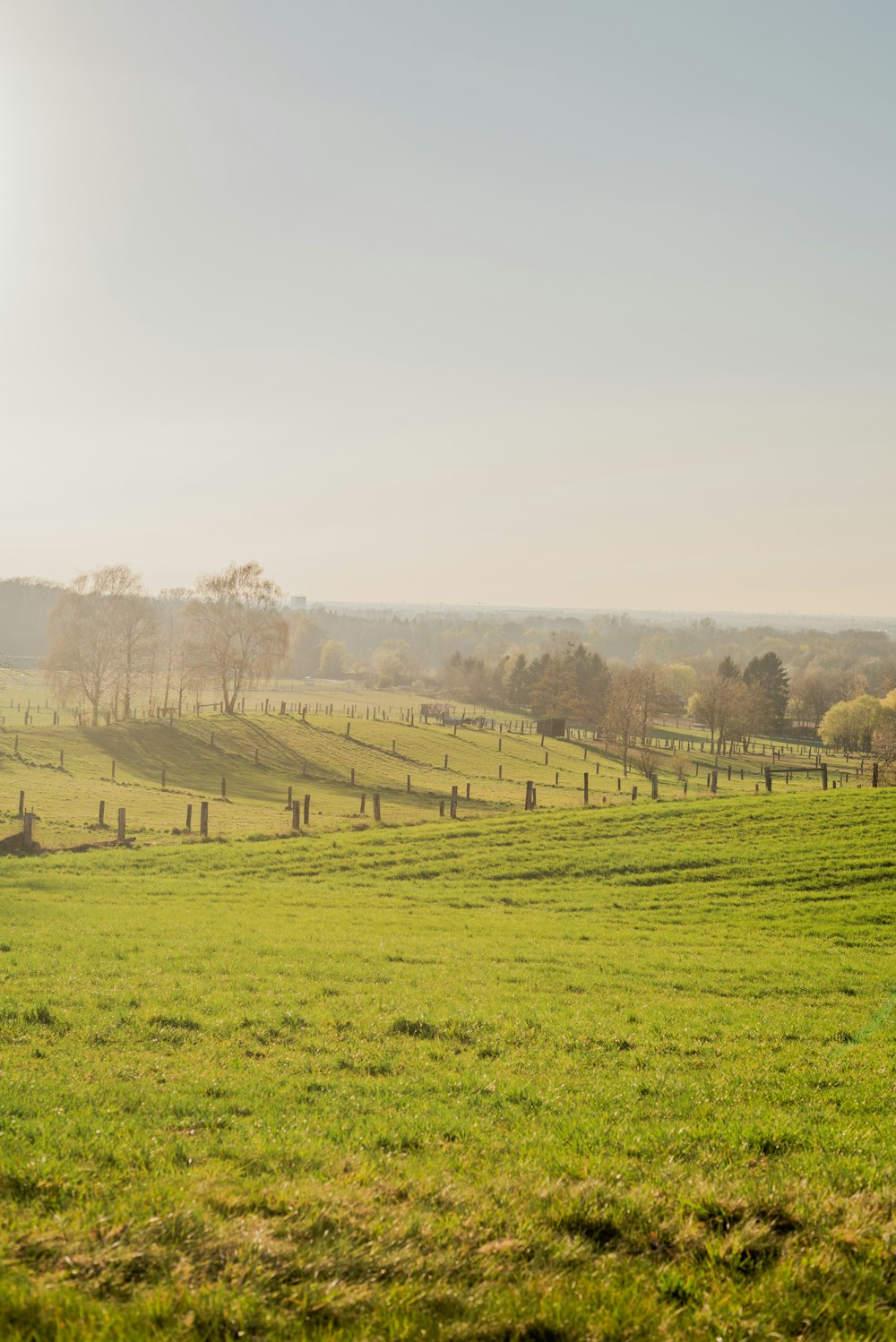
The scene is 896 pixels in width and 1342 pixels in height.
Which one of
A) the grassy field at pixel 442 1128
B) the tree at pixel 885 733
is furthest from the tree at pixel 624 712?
the grassy field at pixel 442 1128

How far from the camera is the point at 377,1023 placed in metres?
13.7

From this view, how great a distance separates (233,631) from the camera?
94.1 m

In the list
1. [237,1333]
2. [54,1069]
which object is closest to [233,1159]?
[237,1333]

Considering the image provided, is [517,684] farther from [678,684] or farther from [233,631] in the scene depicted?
[233,631]

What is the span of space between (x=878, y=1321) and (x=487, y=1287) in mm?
2639

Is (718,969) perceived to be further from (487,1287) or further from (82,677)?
(82,677)

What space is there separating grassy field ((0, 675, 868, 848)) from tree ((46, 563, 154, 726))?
21.2 ft

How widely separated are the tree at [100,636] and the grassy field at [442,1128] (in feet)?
215

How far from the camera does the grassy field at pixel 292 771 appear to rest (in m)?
47.0

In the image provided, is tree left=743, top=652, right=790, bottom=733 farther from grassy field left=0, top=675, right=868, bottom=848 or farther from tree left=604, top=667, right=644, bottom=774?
tree left=604, top=667, right=644, bottom=774

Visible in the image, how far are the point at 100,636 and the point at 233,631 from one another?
1396 cm

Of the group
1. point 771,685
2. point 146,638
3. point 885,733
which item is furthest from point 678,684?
point 146,638

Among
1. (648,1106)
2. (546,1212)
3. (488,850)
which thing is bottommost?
(488,850)

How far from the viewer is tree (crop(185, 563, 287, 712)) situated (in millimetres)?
92688
